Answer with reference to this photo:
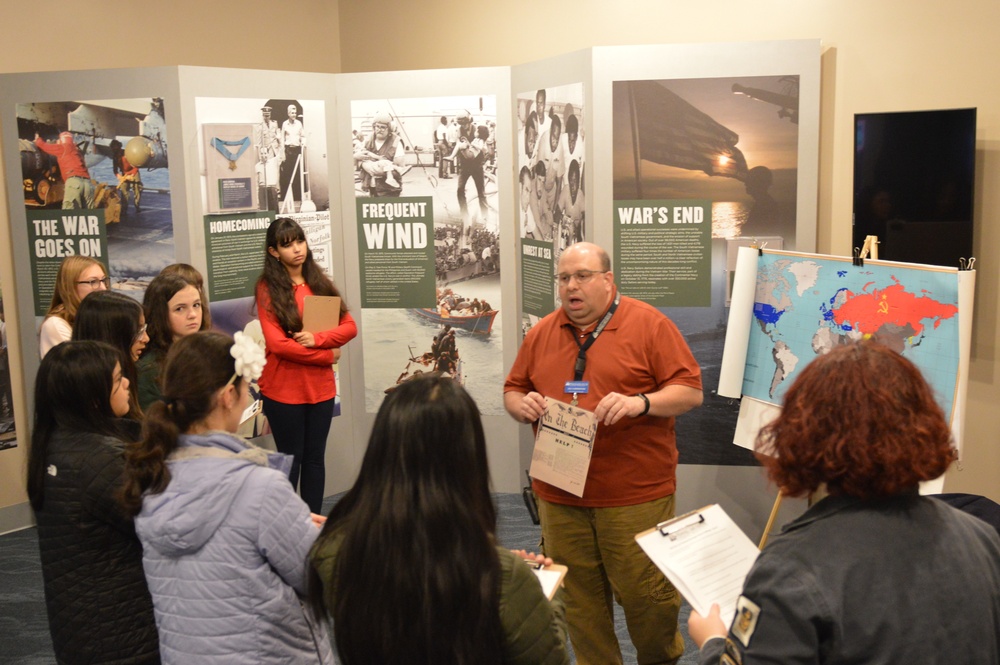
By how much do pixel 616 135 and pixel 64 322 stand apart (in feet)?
9.33

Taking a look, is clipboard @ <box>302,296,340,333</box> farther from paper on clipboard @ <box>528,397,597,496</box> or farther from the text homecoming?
paper on clipboard @ <box>528,397,597,496</box>

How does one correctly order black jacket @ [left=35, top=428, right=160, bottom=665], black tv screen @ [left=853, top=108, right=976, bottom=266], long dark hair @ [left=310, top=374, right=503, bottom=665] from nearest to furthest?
long dark hair @ [left=310, top=374, right=503, bottom=665]
black jacket @ [left=35, top=428, right=160, bottom=665]
black tv screen @ [left=853, top=108, right=976, bottom=266]

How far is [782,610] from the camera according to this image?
1.36 metres

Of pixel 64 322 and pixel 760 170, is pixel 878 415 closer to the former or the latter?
pixel 760 170

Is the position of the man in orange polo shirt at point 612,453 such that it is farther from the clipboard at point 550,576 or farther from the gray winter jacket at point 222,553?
the gray winter jacket at point 222,553

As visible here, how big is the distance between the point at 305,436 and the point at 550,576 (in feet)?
9.49

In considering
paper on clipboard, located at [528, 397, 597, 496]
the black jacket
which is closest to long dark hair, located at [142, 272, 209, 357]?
the black jacket

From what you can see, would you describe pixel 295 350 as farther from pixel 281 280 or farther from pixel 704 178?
pixel 704 178

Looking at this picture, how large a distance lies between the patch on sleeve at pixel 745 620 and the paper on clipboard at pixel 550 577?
52cm

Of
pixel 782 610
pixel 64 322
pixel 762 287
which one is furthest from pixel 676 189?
pixel 782 610

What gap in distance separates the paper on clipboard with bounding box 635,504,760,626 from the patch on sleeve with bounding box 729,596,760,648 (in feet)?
1.35

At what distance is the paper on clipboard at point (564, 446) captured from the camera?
114 inches

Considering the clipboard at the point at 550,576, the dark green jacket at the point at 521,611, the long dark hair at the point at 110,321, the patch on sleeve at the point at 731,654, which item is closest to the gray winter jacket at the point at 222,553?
the dark green jacket at the point at 521,611

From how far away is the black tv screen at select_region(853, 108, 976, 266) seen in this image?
4.29 m
